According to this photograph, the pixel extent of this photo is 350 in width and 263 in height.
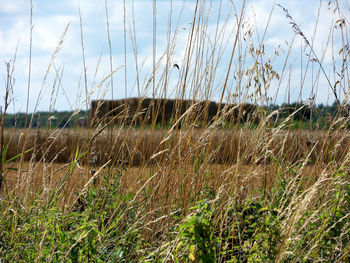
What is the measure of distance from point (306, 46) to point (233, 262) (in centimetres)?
176

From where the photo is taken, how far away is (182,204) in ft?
6.07

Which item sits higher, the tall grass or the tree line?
the tree line

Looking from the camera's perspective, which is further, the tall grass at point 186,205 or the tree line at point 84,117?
the tree line at point 84,117

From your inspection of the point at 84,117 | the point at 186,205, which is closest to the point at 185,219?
the point at 186,205

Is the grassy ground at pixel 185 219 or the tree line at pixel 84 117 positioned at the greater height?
the tree line at pixel 84 117

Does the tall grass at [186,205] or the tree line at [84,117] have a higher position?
the tree line at [84,117]

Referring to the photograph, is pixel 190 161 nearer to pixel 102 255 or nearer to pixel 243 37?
pixel 102 255

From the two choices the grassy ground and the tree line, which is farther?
the tree line

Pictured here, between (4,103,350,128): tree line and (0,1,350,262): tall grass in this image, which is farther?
(4,103,350,128): tree line

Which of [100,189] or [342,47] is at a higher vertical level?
[342,47]

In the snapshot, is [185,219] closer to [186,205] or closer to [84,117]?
[186,205]

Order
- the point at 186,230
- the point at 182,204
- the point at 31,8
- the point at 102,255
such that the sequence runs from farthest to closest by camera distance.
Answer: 1. the point at 31,8
2. the point at 182,204
3. the point at 102,255
4. the point at 186,230

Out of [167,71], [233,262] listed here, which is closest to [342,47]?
[167,71]

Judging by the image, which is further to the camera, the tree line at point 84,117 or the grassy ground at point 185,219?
the tree line at point 84,117
